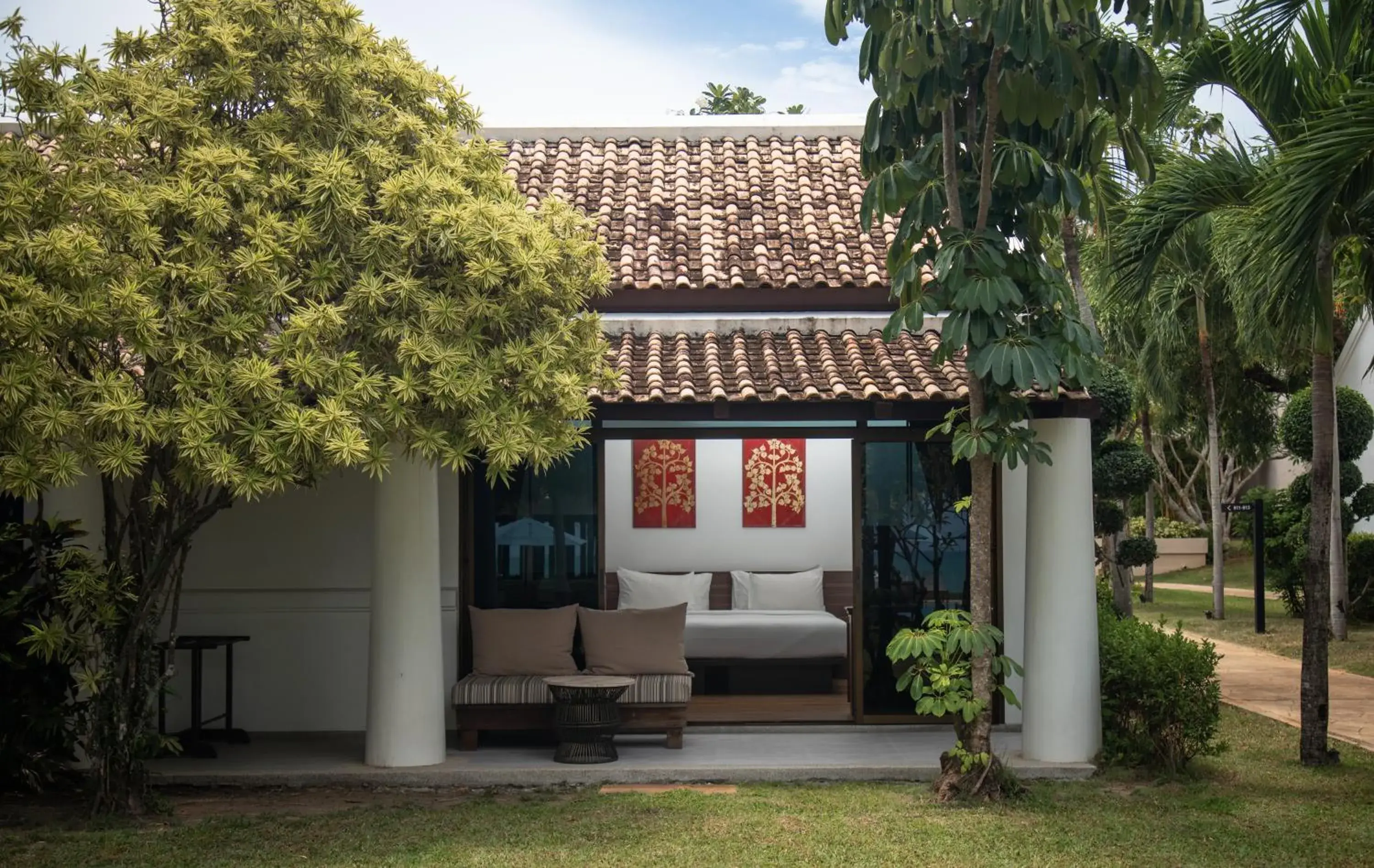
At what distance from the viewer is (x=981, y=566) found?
8.84m

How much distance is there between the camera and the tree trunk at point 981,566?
344 inches

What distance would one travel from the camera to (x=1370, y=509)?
19.8m

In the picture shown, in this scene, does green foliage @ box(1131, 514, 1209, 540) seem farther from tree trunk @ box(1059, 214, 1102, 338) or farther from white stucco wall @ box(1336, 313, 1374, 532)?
tree trunk @ box(1059, 214, 1102, 338)

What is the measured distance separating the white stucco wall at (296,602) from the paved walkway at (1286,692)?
23.8ft

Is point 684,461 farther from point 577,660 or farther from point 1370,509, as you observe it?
point 1370,509

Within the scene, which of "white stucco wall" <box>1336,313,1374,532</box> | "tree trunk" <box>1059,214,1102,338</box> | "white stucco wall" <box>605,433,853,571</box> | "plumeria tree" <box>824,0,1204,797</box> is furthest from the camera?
"white stucco wall" <box>1336,313,1374,532</box>

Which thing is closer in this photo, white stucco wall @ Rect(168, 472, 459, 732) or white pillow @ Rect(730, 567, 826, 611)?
white stucco wall @ Rect(168, 472, 459, 732)

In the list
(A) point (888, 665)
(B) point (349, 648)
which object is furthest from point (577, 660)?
(A) point (888, 665)

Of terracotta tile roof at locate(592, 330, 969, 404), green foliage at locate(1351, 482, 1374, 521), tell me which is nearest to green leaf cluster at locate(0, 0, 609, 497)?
terracotta tile roof at locate(592, 330, 969, 404)

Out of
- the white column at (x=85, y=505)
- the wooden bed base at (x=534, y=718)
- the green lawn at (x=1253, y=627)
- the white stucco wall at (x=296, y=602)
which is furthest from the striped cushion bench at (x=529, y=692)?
the green lawn at (x=1253, y=627)

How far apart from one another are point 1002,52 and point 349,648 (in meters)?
6.84

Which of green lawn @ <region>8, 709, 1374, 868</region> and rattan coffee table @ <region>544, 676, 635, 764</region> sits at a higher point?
rattan coffee table @ <region>544, 676, 635, 764</region>

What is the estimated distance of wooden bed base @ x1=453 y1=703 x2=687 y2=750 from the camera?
33.3 feet

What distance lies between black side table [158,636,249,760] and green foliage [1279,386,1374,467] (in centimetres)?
1536
